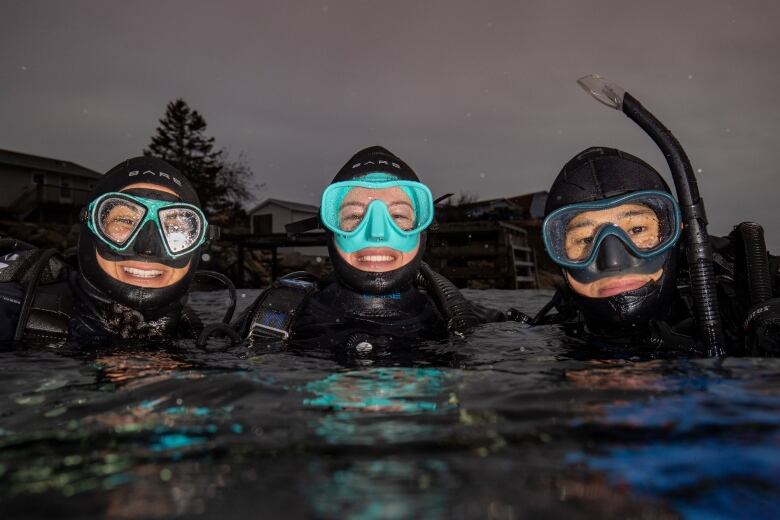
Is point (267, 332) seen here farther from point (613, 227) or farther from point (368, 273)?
point (613, 227)

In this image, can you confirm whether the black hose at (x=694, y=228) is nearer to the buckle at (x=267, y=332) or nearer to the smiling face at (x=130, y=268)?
the buckle at (x=267, y=332)

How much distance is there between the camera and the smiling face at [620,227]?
139 inches

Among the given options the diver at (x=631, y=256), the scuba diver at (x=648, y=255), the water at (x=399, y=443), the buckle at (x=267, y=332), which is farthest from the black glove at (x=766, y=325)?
the buckle at (x=267, y=332)

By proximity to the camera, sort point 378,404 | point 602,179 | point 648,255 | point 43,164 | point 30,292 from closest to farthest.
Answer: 1. point 378,404
2. point 648,255
3. point 602,179
4. point 30,292
5. point 43,164

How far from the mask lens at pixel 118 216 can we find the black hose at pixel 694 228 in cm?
350

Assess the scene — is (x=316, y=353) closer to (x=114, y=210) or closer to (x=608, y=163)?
(x=114, y=210)

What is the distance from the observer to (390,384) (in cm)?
230

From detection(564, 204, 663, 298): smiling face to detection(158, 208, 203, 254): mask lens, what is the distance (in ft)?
8.99

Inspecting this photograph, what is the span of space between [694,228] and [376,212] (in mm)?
2048

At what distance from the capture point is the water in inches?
43.3

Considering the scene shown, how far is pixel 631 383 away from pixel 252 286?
713 inches

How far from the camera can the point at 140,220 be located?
12.8 feet

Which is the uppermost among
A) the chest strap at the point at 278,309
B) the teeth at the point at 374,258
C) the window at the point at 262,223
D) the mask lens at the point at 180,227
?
the window at the point at 262,223

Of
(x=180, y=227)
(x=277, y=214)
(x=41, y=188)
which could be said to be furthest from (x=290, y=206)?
(x=180, y=227)
